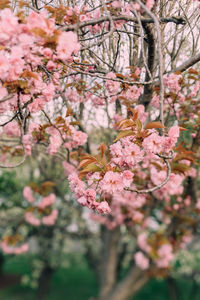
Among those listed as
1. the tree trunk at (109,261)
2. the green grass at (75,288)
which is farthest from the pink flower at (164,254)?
the green grass at (75,288)

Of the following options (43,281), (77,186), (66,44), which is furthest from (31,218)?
(66,44)

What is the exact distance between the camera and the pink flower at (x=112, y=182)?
1.25 metres

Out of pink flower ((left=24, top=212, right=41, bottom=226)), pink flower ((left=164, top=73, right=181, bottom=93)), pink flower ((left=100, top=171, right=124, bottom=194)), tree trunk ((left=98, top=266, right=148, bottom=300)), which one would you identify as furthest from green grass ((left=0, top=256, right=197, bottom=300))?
pink flower ((left=100, top=171, right=124, bottom=194))

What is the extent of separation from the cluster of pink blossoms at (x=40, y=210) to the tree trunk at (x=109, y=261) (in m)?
1.07

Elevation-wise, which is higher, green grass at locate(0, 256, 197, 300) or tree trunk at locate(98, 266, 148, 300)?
tree trunk at locate(98, 266, 148, 300)

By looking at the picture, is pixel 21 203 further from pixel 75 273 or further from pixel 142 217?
pixel 75 273

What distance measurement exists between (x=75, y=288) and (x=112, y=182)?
7.22m

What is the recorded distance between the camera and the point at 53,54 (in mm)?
1286

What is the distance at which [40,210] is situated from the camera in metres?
3.77

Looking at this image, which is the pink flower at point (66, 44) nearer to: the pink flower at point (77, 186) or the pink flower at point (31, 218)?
the pink flower at point (77, 186)

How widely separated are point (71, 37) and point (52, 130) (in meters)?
1.11

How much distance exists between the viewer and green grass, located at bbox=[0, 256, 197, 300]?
7066mm

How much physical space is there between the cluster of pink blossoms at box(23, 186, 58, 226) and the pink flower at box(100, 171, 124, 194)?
2.45 m

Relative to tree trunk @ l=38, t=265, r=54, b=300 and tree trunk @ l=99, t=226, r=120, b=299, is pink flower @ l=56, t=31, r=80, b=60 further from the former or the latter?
tree trunk @ l=38, t=265, r=54, b=300
